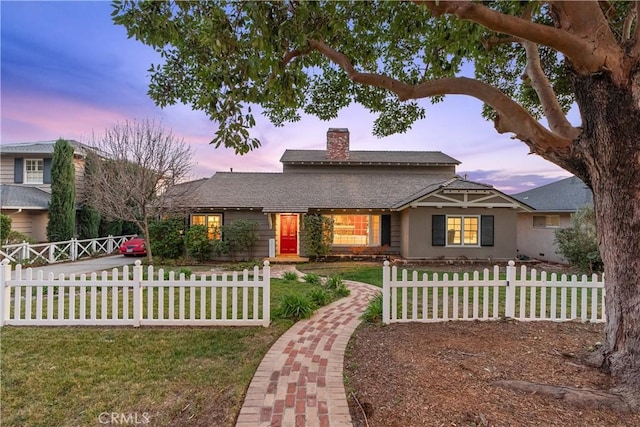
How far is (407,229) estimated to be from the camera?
13984 mm

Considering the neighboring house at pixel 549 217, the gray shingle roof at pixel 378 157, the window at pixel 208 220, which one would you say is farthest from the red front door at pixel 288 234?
the neighboring house at pixel 549 217

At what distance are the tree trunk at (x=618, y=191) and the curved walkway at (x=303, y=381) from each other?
9.55 feet

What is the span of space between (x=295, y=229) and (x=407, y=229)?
18.0 feet

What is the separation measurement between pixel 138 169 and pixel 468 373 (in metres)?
13.7

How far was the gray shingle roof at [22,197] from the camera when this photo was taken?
14573 mm

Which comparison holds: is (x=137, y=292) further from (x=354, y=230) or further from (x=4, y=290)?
(x=354, y=230)

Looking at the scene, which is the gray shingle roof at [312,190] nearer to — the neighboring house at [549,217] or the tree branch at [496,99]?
the neighboring house at [549,217]

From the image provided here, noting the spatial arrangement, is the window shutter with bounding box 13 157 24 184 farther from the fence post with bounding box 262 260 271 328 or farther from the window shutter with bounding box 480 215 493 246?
the window shutter with bounding box 480 215 493 246

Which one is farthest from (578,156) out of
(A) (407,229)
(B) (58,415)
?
(A) (407,229)

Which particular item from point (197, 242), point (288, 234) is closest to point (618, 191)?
point (288, 234)

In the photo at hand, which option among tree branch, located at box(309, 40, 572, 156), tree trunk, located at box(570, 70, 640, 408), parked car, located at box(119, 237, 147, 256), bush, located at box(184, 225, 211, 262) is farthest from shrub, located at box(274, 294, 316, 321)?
parked car, located at box(119, 237, 147, 256)

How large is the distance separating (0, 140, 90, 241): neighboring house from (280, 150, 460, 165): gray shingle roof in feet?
39.9

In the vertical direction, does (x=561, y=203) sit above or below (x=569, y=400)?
above

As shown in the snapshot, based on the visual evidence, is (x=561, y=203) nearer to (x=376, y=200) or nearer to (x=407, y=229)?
(x=407, y=229)
